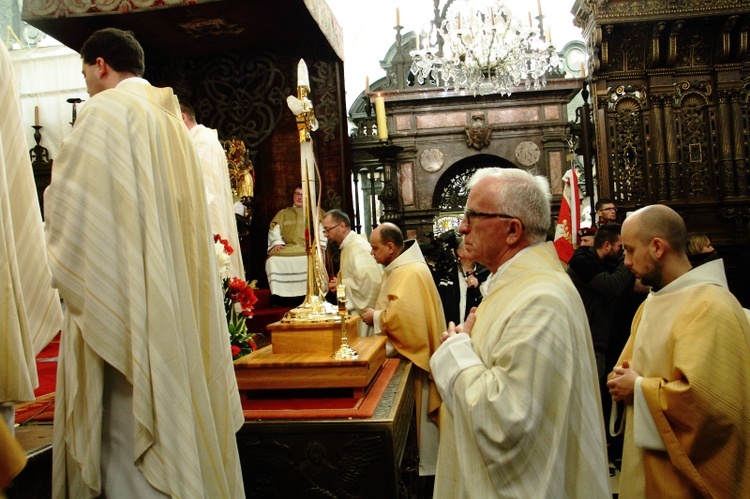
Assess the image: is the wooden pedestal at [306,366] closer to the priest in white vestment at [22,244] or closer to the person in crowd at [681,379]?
the priest in white vestment at [22,244]

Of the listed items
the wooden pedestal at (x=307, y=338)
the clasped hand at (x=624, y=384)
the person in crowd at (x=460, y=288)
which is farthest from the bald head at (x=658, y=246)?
the person in crowd at (x=460, y=288)

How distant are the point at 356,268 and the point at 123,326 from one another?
3.57 meters

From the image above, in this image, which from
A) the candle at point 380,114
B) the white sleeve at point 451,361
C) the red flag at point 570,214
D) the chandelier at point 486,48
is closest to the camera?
the white sleeve at point 451,361

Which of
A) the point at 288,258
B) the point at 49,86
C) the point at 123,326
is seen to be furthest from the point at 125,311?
the point at 49,86

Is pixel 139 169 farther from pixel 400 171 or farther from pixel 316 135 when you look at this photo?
pixel 400 171

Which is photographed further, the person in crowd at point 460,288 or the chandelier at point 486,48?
the chandelier at point 486,48

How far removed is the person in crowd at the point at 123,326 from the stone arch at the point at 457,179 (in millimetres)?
9490

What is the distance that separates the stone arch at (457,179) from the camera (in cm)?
1143

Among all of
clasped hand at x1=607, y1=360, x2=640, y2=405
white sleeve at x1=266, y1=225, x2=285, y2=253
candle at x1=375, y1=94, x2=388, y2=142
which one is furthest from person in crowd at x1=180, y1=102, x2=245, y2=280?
candle at x1=375, y1=94, x2=388, y2=142

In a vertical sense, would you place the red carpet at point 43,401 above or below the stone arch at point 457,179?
below

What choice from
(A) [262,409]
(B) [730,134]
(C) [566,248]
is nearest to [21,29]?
(C) [566,248]

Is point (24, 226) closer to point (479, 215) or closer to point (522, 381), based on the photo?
point (479, 215)

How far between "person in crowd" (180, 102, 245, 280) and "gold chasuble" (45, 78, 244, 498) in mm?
2243

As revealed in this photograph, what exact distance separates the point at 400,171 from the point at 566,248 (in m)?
5.60
